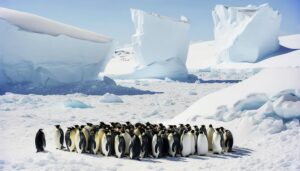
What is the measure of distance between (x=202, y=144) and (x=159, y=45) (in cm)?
2069

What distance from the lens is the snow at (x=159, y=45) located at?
28594mm

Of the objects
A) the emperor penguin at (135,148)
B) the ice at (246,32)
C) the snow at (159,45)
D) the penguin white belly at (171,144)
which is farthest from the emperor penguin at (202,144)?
the ice at (246,32)

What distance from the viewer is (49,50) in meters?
22.3

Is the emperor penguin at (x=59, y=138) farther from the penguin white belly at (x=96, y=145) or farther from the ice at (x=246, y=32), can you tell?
the ice at (x=246, y=32)

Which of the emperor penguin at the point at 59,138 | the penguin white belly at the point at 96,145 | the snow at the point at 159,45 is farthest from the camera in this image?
the snow at the point at 159,45

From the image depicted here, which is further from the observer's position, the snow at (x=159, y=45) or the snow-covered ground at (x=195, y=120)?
the snow at (x=159, y=45)

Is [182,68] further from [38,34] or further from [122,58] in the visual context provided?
[122,58]

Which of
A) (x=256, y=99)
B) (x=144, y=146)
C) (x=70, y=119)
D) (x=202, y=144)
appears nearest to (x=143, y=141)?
(x=144, y=146)

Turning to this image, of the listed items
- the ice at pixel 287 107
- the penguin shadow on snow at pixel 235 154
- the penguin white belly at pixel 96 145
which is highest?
the ice at pixel 287 107

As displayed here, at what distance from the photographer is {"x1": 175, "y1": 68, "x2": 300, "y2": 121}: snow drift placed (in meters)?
9.84

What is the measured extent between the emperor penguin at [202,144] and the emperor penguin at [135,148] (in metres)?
1.18

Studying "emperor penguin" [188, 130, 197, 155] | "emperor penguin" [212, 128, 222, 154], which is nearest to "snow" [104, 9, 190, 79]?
"emperor penguin" [212, 128, 222, 154]

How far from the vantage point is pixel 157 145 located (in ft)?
26.2

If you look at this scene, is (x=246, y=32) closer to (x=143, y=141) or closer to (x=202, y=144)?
(x=202, y=144)
